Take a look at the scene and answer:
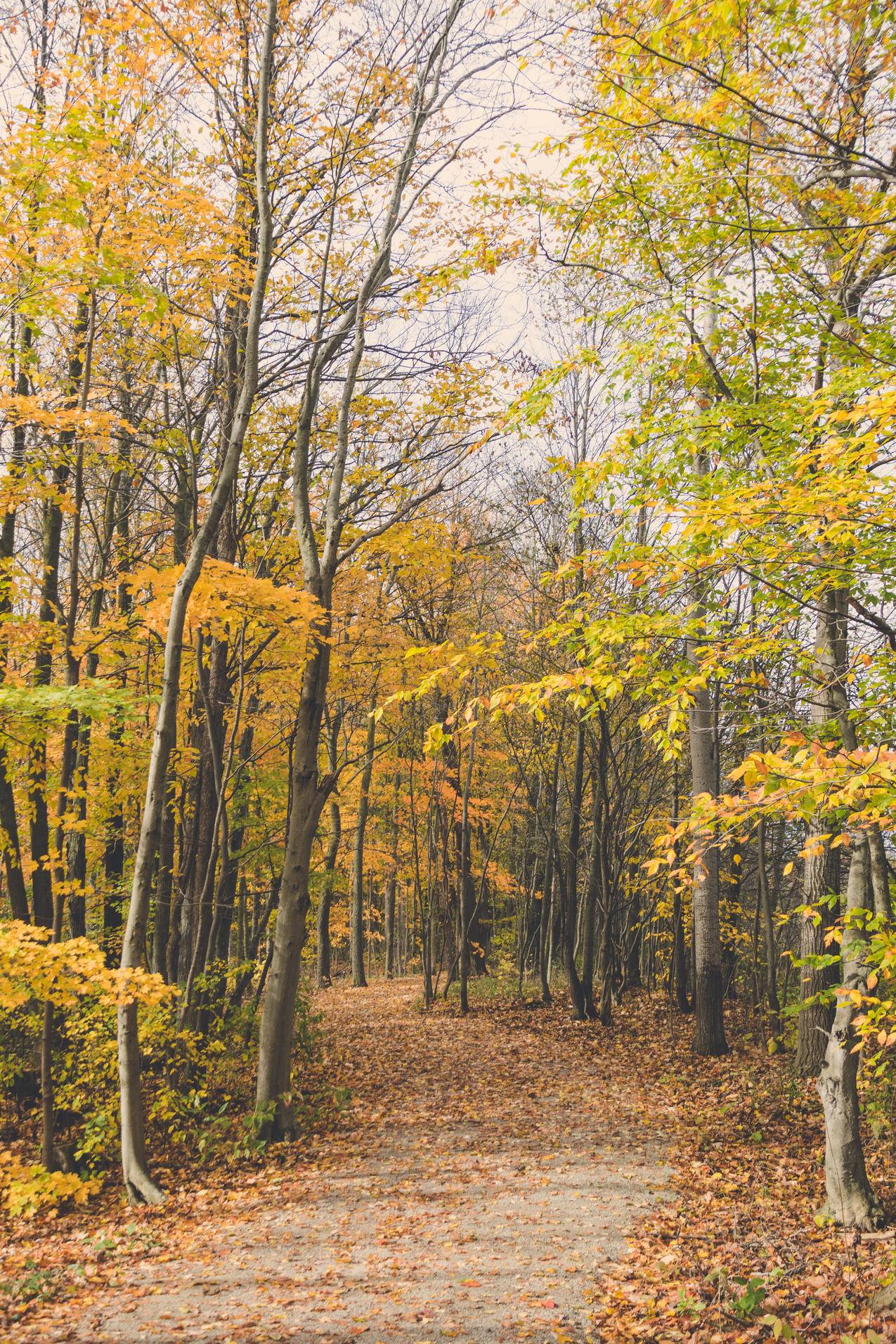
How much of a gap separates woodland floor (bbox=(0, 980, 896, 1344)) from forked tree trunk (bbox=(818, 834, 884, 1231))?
0.19 m

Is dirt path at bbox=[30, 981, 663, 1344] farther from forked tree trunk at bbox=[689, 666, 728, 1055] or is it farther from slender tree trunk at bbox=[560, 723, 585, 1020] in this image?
slender tree trunk at bbox=[560, 723, 585, 1020]

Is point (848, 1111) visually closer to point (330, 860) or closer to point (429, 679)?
point (429, 679)

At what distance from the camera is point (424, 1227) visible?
18.6 feet

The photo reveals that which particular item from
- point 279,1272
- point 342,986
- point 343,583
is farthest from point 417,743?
point 279,1272

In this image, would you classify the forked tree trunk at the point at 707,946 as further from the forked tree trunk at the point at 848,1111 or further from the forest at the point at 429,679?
the forked tree trunk at the point at 848,1111

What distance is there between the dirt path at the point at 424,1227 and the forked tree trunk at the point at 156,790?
3.29 ft

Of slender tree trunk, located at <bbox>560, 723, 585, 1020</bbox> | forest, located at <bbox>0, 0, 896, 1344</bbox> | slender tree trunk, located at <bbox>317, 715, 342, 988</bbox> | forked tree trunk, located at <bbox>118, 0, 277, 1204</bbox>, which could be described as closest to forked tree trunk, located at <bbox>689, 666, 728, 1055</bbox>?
forest, located at <bbox>0, 0, 896, 1344</bbox>

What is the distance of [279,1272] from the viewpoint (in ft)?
16.6

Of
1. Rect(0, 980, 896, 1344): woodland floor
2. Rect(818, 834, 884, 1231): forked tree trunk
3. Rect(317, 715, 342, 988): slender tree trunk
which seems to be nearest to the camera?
Rect(0, 980, 896, 1344): woodland floor

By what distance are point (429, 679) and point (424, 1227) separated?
411 centimetres

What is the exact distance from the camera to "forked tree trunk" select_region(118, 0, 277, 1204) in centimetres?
654

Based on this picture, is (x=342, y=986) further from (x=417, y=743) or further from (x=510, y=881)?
(x=417, y=743)

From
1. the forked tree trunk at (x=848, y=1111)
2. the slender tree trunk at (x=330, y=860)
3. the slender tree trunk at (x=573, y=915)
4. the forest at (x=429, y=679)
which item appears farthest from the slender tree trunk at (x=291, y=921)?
Answer: the slender tree trunk at (x=573, y=915)

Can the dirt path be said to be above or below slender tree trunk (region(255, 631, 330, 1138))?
below
